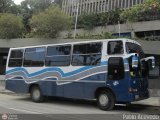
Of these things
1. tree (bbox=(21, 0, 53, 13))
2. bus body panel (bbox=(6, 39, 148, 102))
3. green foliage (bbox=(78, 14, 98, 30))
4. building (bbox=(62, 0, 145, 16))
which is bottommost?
bus body panel (bbox=(6, 39, 148, 102))

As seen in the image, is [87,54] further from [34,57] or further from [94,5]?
[94,5]

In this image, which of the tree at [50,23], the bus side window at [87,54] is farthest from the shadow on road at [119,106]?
the tree at [50,23]

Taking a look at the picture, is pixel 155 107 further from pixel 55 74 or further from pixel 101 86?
pixel 55 74

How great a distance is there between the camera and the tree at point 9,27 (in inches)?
1433

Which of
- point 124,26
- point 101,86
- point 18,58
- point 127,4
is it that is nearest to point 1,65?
point 124,26

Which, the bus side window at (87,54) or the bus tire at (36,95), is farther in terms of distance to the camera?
the bus tire at (36,95)

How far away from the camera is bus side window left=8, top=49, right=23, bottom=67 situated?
2236cm

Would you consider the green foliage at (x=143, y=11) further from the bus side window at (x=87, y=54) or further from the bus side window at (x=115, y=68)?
the bus side window at (x=115, y=68)

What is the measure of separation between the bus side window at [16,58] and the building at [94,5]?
52485mm

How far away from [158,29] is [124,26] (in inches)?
183

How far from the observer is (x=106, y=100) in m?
17.6

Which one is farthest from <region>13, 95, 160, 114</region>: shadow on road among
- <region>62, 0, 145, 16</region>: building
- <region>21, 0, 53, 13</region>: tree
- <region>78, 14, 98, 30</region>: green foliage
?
<region>62, 0, 145, 16</region>: building

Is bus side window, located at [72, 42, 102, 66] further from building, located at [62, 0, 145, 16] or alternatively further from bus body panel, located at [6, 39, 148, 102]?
building, located at [62, 0, 145, 16]

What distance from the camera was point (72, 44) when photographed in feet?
64.1
